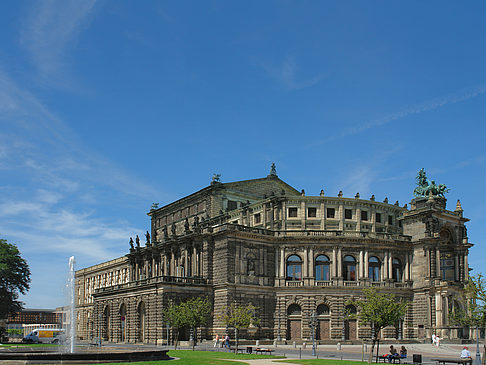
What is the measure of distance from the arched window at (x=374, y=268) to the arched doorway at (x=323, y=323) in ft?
27.9

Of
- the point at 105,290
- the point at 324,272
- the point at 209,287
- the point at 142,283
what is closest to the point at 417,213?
the point at 324,272

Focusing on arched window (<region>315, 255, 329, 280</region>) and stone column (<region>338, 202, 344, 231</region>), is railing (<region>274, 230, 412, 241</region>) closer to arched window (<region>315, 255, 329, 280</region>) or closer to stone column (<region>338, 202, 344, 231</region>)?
stone column (<region>338, 202, 344, 231</region>)

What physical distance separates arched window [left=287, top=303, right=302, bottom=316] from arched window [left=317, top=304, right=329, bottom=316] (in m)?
2.54

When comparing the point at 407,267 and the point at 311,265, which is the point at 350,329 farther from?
the point at 407,267

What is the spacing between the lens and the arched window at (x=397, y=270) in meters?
85.4

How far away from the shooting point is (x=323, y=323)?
3115 inches

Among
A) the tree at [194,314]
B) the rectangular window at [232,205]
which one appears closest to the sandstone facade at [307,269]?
the rectangular window at [232,205]

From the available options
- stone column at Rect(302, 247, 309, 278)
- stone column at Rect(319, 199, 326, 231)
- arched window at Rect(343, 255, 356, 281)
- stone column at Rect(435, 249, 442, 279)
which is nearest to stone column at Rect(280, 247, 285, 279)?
stone column at Rect(302, 247, 309, 278)

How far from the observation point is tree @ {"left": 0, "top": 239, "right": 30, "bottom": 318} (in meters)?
90.3

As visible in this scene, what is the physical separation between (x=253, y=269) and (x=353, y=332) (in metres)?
15.6

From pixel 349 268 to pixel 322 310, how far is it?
23.4ft

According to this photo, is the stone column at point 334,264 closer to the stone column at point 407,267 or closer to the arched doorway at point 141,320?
the stone column at point 407,267

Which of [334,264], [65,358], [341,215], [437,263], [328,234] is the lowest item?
[65,358]

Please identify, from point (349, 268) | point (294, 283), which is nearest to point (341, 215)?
point (349, 268)
